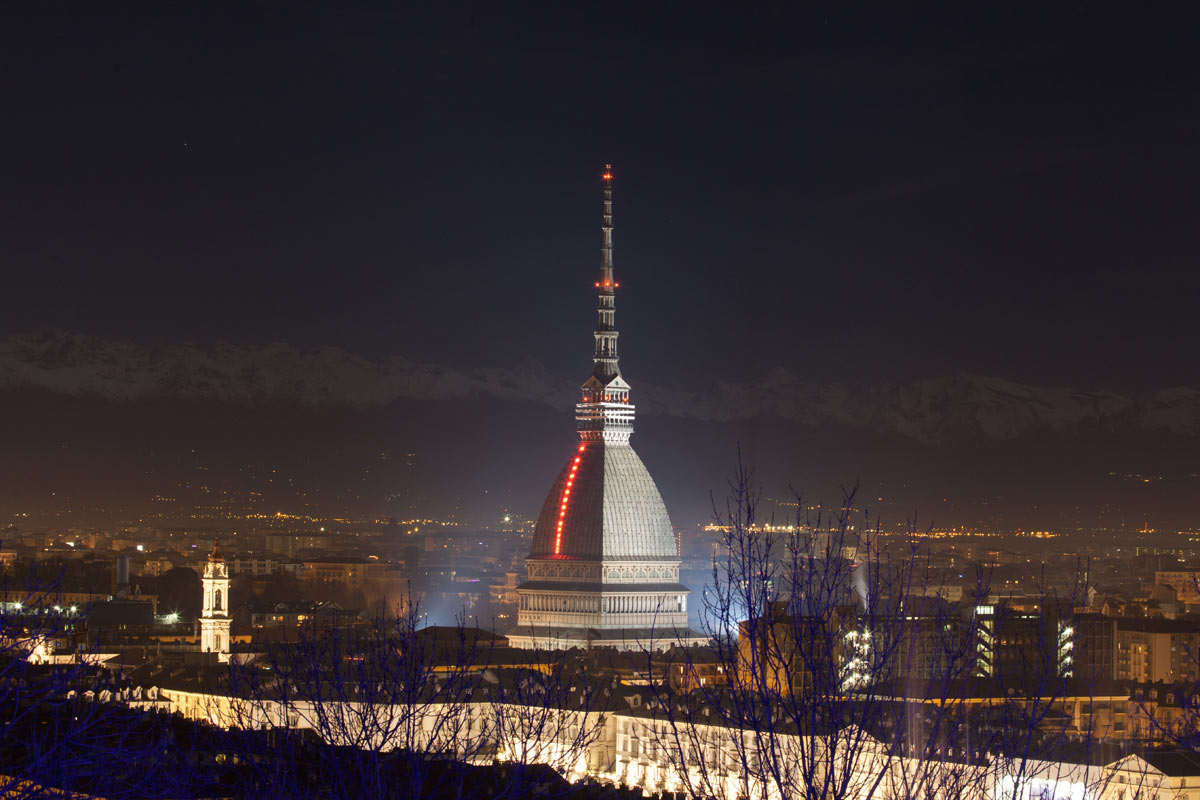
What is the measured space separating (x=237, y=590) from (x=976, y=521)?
52972 mm

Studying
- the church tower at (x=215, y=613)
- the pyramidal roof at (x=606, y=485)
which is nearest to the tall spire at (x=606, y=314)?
the pyramidal roof at (x=606, y=485)

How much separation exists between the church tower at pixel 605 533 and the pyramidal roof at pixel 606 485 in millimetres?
52

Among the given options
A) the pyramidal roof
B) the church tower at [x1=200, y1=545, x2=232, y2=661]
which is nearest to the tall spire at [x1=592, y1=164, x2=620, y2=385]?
the pyramidal roof

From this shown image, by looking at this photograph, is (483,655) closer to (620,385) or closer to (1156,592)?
(620,385)

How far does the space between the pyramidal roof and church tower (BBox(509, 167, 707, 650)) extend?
0.17 ft

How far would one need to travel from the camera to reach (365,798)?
88.5ft

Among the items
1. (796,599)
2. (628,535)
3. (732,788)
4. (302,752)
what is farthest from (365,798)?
(628,535)

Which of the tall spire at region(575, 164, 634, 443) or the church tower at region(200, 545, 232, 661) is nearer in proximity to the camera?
the church tower at region(200, 545, 232, 661)

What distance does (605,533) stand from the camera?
421 feet

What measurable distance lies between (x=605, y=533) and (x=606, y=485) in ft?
8.21

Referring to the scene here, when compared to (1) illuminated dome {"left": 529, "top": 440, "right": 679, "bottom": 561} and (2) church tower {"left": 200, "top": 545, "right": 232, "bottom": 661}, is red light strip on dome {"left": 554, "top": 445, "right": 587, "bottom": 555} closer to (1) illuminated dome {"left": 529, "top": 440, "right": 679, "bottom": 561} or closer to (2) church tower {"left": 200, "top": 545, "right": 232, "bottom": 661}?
(1) illuminated dome {"left": 529, "top": 440, "right": 679, "bottom": 561}

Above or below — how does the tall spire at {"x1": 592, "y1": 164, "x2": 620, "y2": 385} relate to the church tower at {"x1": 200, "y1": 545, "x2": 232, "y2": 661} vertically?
above

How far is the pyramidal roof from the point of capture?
421 ft

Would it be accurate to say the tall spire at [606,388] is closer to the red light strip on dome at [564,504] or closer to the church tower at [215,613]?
the red light strip on dome at [564,504]
